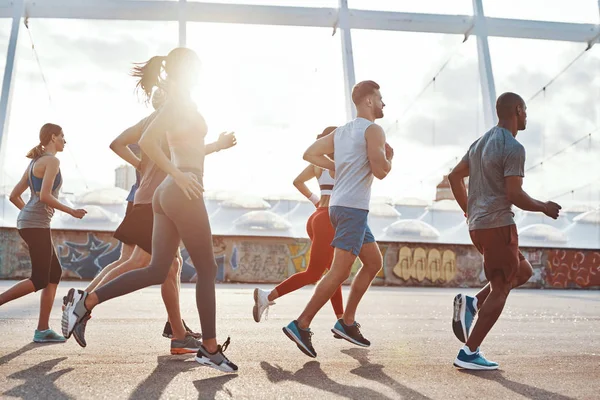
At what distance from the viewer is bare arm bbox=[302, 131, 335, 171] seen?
4.58 meters

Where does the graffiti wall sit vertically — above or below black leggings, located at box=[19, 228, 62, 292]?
above

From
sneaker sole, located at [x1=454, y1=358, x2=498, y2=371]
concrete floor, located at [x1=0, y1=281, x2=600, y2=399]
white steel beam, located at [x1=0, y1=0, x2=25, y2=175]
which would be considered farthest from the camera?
white steel beam, located at [x1=0, y1=0, x2=25, y2=175]

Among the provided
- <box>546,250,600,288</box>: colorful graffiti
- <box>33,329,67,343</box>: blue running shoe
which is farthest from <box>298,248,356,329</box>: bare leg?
<box>546,250,600,288</box>: colorful graffiti

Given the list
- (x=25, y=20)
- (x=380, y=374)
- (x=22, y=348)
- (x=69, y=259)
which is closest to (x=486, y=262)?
(x=380, y=374)

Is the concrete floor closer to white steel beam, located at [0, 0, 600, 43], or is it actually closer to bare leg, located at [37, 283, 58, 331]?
bare leg, located at [37, 283, 58, 331]

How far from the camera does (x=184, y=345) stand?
4.41 meters

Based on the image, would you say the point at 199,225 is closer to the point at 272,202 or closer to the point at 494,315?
the point at 494,315

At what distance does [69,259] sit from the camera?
17.9 metres

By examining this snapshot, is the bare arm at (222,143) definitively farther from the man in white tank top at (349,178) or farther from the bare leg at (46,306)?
the bare leg at (46,306)

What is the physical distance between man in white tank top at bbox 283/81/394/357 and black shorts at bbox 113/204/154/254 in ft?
3.43

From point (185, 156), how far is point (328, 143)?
1132mm

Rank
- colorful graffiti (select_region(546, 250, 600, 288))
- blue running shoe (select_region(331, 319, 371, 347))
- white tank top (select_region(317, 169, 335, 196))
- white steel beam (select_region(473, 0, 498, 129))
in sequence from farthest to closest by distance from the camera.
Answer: white steel beam (select_region(473, 0, 498, 129))
colorful graffiti (select_region(546, 250, 600, 288))
white tank top (select_region(317, 169, 335, 196))
blue running shoe (select_region(331, 319, 371, 347))

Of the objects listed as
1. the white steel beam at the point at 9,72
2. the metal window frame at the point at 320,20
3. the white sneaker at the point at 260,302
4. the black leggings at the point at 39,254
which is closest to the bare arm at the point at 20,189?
the black leggings at the point at 39,254

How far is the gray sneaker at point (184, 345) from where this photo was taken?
14.4ft
